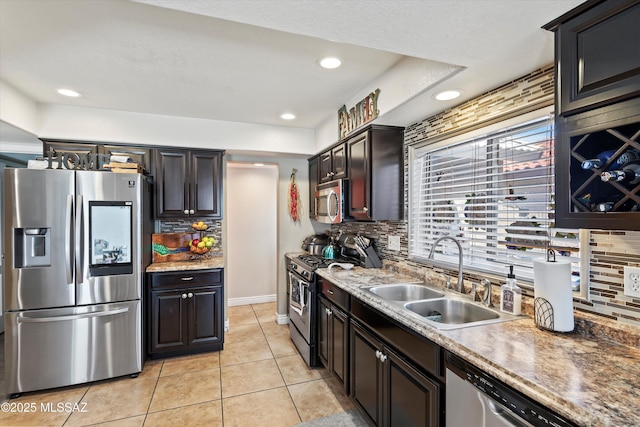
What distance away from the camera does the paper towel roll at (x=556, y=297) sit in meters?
1.38

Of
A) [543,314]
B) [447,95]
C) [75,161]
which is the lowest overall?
[543,314]

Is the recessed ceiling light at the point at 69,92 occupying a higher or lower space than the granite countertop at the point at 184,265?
higher

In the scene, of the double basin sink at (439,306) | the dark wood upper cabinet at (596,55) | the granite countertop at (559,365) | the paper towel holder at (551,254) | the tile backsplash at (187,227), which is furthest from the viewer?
the tile backsplash at (187,227)

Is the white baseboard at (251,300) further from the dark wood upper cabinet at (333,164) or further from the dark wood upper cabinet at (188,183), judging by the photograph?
the dark wood upper cabinet at (333,164)

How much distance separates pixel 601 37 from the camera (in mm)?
1142

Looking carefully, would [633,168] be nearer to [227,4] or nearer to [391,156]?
[227,4]

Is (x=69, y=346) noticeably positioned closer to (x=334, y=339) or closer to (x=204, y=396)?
(x=204, y=396)

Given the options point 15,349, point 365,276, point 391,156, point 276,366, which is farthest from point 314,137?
point 15,349

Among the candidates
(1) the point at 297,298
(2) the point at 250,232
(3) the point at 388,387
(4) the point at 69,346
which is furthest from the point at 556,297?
(2) the point at 250,232

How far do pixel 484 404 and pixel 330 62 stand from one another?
2043 millimetres

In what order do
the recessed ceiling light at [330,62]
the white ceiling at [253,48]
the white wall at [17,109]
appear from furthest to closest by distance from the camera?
1. the white wall at [17,109]
2. the recessed ceiling light at [330,62]
3. the white ceiling at [253,48]

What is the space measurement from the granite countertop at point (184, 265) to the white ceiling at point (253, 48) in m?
1.57

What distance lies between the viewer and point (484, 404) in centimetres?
115

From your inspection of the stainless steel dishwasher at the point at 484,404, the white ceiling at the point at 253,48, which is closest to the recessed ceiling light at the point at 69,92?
the white ceiling at the point at 253,48
